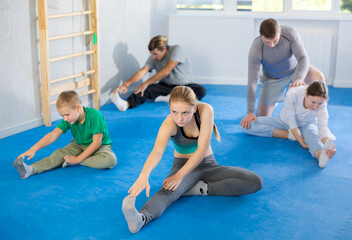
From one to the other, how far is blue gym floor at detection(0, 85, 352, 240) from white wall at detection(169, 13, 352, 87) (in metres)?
2.21

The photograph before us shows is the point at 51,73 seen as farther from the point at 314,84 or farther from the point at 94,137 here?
the point at 314,84

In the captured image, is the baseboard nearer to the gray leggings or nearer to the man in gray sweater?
the man in gray sweater

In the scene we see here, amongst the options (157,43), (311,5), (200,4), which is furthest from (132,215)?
(311,5)

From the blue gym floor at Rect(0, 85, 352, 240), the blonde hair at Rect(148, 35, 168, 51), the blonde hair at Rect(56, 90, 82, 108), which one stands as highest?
the blonde hair at Rect(148, 35, 168, 51)

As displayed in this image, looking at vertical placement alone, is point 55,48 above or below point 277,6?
below

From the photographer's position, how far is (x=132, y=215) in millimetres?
2123

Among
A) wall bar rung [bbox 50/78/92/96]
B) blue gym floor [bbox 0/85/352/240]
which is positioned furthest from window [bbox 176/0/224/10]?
blue gym floor [bbox 0/85/352/240]

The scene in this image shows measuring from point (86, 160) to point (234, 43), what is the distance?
10.8 ft

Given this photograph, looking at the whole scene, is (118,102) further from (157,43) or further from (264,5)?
(264,5)

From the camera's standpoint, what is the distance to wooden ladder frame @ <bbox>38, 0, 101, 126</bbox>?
3736mm

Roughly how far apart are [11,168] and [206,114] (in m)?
1.38

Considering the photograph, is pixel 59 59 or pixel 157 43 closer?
pixel 59 59

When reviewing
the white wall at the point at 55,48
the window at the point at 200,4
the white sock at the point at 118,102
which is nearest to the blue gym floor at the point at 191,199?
the white wall at the point at 55,48

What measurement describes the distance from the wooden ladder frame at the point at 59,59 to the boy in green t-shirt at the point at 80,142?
3.19 ft
